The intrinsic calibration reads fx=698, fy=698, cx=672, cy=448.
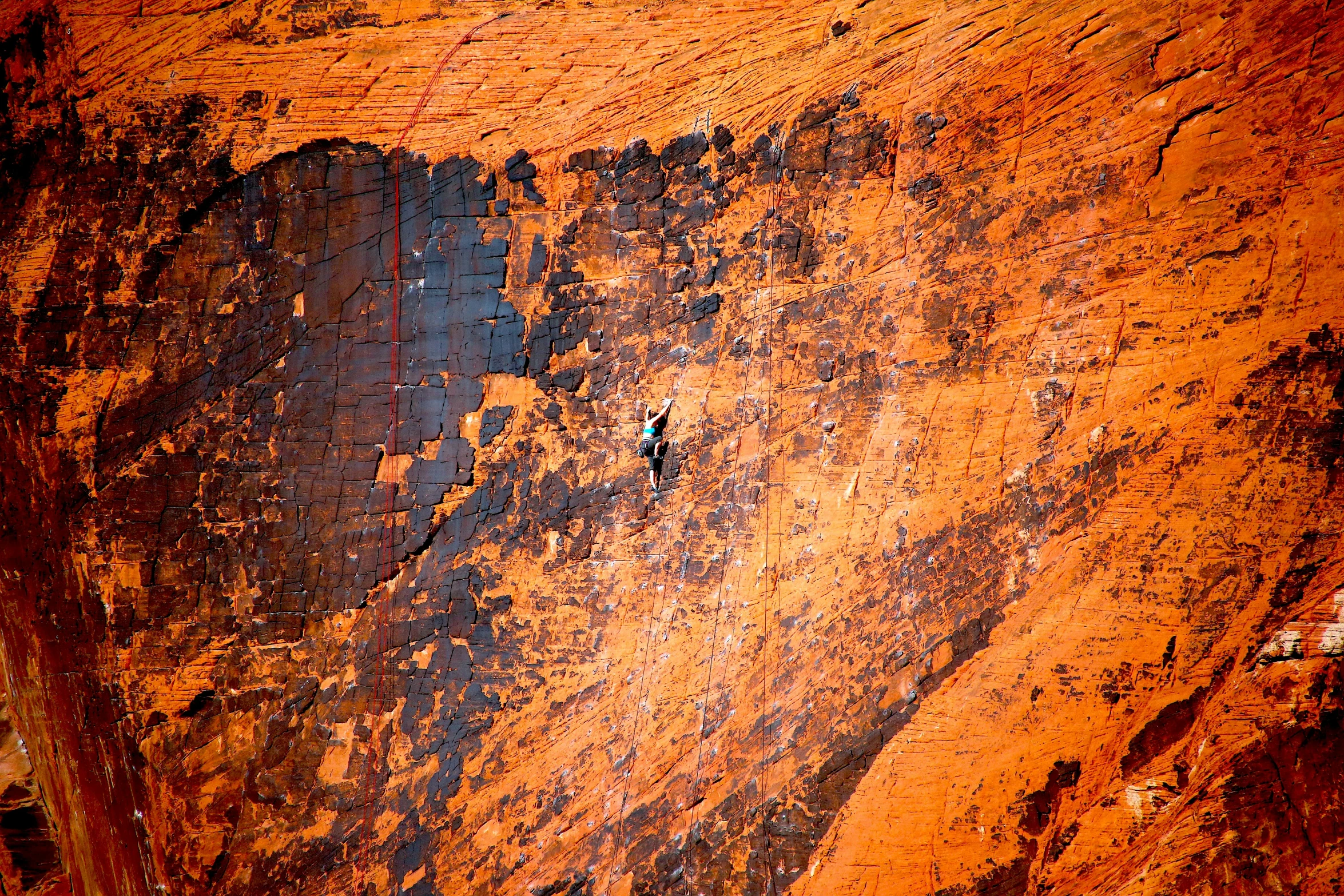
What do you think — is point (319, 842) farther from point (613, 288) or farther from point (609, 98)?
point (609, 98)

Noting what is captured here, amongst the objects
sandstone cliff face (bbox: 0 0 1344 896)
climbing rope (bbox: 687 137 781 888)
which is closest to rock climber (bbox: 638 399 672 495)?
sandstone cliff face (bbox: 0 0 1344 896)

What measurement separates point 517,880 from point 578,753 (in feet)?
2.13

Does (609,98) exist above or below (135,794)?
above

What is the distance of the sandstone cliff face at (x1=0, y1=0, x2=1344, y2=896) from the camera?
2971 mm

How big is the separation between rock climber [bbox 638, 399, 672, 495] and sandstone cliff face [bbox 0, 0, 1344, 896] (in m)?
0.07

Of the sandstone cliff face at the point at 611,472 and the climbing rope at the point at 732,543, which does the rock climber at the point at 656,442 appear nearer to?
the sandstone cliff face at the point at 611,472

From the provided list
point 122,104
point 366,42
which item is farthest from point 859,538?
point 122,104

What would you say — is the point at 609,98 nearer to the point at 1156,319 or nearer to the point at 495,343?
the point at 495,343

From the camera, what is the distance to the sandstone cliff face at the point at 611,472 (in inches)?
117

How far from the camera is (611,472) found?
3.30 meters

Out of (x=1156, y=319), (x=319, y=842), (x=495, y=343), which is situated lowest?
(x=319, y=842)

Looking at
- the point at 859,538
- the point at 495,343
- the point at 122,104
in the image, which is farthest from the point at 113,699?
the point at 859,538

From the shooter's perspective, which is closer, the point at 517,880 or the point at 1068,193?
the point at 1068,193

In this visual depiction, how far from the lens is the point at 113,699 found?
10.5ft
